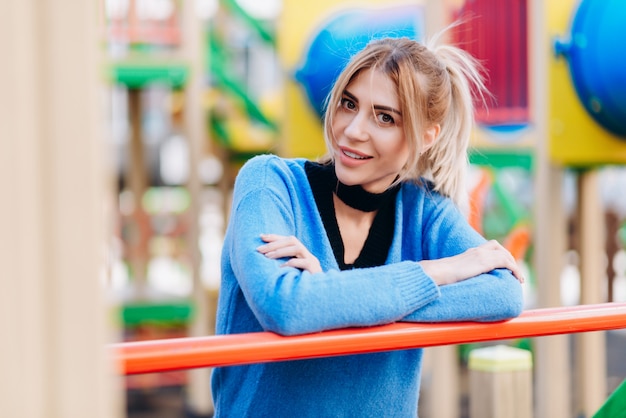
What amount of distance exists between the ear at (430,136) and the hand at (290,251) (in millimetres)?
337

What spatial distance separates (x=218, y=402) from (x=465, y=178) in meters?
0.56

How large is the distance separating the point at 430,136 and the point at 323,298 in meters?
0.44

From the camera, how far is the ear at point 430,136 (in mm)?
1473

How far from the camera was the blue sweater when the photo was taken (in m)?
1.17

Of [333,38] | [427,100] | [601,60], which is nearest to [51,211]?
[427,100]

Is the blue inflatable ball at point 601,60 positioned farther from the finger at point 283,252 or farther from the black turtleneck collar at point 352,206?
the finger at point 283,252

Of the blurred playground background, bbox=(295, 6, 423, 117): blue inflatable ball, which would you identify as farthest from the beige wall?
bbox=(295, 6, 423, 117): blue inflatable ball

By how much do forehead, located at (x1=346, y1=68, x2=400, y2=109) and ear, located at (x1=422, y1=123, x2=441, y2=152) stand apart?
0.11 metres

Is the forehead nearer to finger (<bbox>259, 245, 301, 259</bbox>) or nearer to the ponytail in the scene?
the ponytail

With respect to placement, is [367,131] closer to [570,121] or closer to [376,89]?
[376,89]

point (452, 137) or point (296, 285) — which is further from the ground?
point (452, 137)

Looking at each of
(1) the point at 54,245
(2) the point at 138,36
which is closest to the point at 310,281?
(1) the point at 54,245

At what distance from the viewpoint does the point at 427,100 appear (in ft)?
4.69

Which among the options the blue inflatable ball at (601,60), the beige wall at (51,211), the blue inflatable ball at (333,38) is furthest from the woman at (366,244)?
the blue inflatable ball at (333,38)
